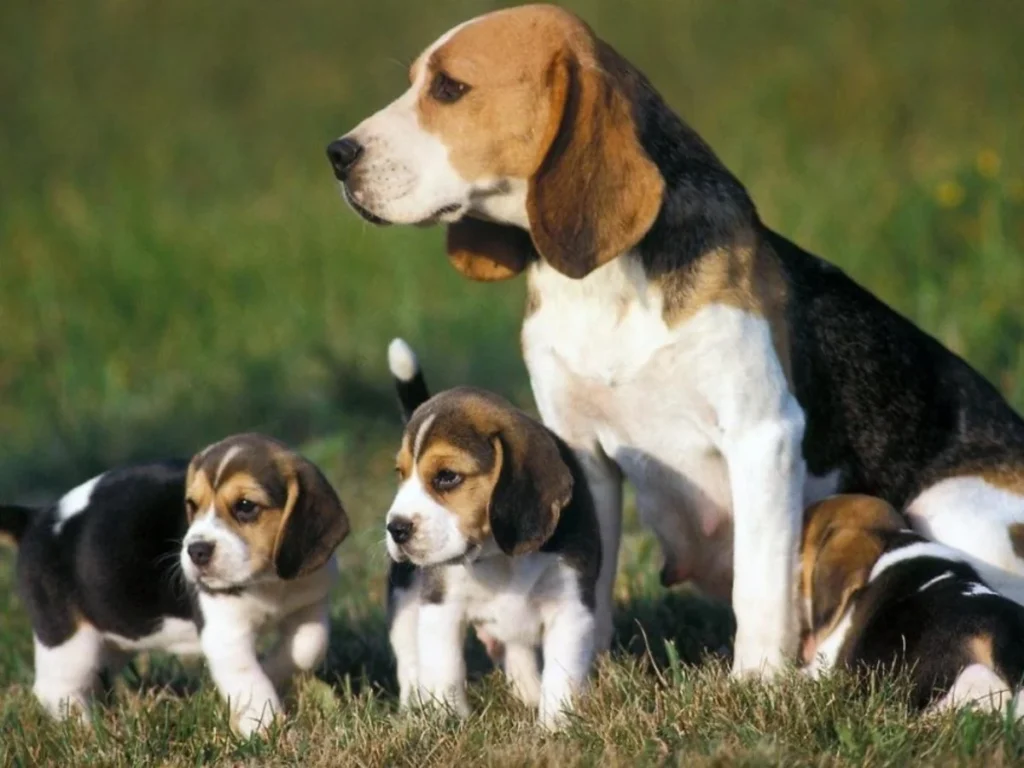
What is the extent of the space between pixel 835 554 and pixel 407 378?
5.45 ft

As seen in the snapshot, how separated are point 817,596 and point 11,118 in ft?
52.8

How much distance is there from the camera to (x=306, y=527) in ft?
19.0

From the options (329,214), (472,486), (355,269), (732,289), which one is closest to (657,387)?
(732,289)

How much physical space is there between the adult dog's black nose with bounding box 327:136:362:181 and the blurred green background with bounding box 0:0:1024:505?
4146 millimetres

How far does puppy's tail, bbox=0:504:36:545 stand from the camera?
251 inches

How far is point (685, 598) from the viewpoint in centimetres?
719

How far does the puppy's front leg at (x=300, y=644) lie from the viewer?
6035 mm

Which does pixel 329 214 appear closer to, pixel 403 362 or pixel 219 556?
pixel 403 362

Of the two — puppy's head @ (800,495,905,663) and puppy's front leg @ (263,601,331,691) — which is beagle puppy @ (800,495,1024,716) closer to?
puppy's head @ (800,495,905,663)

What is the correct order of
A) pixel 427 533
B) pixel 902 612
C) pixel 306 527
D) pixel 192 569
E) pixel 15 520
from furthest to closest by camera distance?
pixel 15 520
pixel 306 527
pixel 192 569
pixel 427 533
pixel 902 612

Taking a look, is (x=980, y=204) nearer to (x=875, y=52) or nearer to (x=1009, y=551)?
(x=875, y=52)

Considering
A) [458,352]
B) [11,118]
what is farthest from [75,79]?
[458,352]

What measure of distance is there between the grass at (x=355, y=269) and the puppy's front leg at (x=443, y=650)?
0.22m

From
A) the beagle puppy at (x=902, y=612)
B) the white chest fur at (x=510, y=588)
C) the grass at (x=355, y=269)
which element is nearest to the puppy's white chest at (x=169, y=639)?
the grass at (x=355, y=269)
